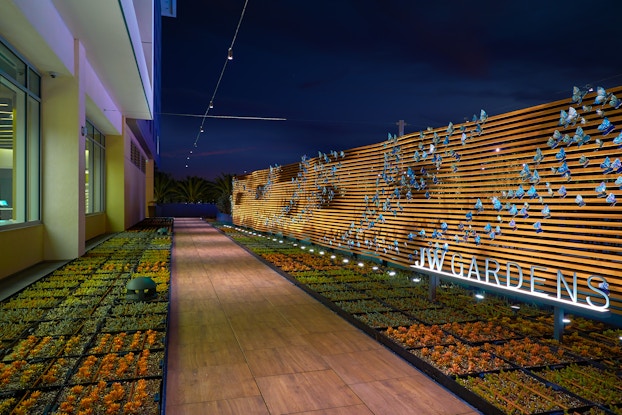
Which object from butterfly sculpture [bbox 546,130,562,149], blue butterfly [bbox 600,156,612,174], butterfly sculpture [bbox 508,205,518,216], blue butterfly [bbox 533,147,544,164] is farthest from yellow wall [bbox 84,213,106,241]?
blue butterfly [bbox 600,156,612,174]

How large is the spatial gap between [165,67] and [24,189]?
1242 inches

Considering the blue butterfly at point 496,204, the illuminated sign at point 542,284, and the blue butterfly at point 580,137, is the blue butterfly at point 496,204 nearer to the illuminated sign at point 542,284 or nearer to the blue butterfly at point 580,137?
the illuminated sign at point 542,284

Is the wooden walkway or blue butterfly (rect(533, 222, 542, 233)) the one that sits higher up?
blue butterfly (rect(533, 222, 542, 233))

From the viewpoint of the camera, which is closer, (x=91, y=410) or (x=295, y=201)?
(x=91, y=410)

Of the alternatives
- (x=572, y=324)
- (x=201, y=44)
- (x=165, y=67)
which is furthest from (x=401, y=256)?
(x=165, y=67)

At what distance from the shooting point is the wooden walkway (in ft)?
9.64

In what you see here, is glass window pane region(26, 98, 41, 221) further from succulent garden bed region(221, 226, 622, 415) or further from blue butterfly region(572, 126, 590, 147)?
blue butterfly region(572, 126, 590, 147)

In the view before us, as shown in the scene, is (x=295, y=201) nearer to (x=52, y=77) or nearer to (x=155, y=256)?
(x=155, y=256)

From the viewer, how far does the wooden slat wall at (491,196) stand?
451 centimetres

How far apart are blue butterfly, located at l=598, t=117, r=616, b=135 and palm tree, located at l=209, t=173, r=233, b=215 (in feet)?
87.8

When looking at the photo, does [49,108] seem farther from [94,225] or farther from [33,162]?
[94,225]

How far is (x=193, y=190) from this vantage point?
37844mm

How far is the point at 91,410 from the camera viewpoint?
2.74 meters

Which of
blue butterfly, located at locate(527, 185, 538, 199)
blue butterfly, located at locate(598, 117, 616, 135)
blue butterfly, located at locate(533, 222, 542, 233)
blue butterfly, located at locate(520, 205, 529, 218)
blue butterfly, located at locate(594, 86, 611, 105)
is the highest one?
blue butterfly, located at locate(594, 86, 611, 105)
